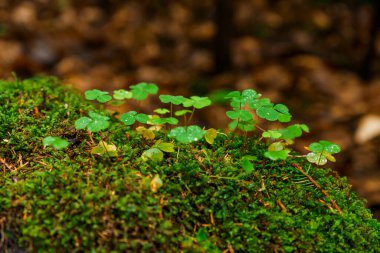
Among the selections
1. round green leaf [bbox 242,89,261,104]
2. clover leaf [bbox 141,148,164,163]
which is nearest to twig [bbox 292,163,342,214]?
round green leaf [bbox 242,89,261,104]

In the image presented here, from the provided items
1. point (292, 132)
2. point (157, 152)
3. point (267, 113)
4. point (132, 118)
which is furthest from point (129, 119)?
point (292, 132)

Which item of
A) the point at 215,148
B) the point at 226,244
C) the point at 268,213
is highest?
the point at 215,148

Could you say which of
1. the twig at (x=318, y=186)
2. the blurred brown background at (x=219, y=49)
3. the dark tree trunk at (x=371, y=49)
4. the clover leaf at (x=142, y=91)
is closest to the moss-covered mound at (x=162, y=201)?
the twig at (x=318, y=186)

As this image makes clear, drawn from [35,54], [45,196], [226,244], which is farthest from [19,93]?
[35,54]

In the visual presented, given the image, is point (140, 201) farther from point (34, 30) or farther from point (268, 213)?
point (34, 30)

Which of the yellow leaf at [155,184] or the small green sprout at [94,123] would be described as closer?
the yellow leaf at [155,184]

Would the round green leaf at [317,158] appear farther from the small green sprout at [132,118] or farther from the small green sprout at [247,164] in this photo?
the small green sprout at [132,118]
